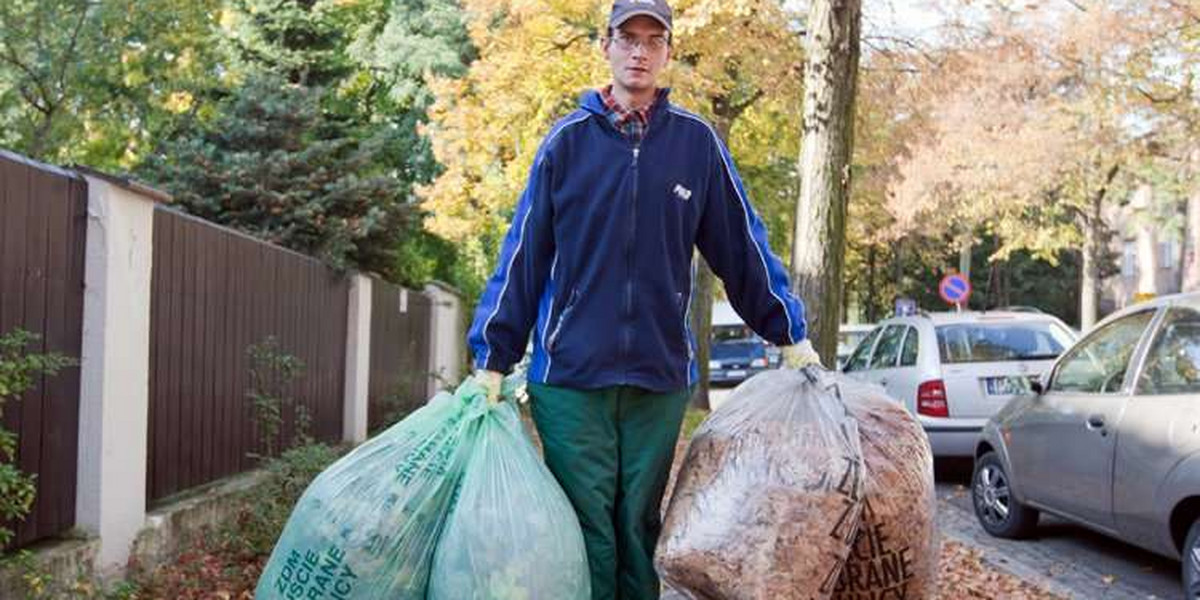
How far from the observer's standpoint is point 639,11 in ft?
10.1

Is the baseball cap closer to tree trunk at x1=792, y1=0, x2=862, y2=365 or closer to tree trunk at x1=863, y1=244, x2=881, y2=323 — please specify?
tree trunk at x1=792, y1=0, x2=862, y2=365

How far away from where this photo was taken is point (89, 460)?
17.4ft

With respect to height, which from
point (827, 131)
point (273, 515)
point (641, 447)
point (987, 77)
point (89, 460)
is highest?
point (987, 77)

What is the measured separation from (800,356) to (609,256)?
0.60m

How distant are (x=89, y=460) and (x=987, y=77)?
12791 mm

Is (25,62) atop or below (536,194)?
atop

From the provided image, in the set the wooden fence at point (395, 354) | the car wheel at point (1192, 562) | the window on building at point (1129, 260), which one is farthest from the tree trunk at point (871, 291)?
the car wheel at point (1192, 562)

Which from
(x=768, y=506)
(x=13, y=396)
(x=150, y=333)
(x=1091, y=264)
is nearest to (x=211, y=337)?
(x=150, y=333)

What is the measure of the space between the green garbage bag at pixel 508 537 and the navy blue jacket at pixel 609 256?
0.27 meters

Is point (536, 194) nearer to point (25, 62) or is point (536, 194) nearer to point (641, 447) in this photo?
point (641, 447)

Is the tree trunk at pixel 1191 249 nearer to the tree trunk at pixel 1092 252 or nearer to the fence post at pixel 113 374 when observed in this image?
the tree trunk at pixel 1092 252

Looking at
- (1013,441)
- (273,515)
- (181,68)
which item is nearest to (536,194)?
(273,515)

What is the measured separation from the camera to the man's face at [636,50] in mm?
3123

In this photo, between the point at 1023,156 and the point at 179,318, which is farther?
the point at 1023,156
